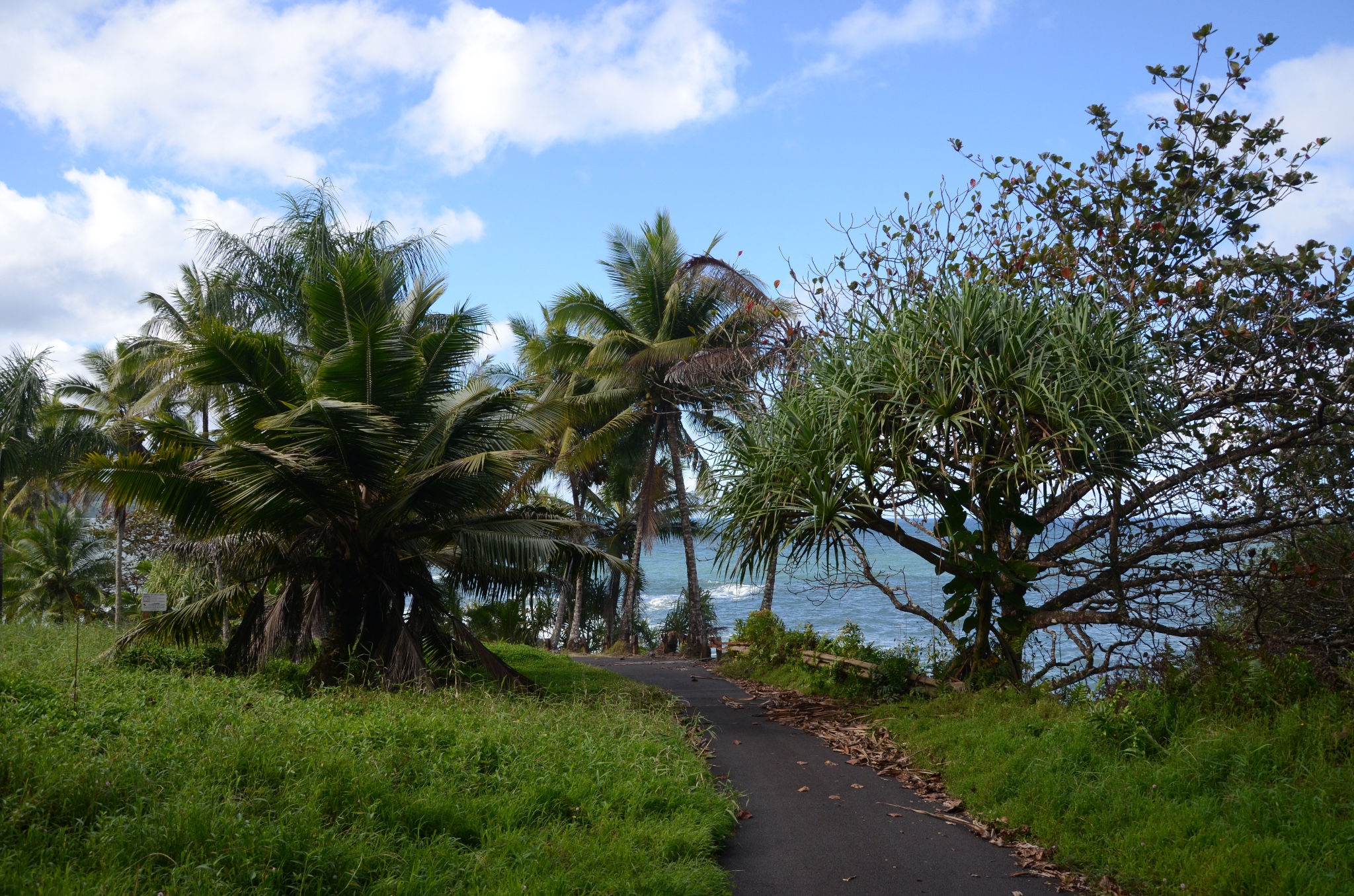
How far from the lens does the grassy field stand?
5082 mm

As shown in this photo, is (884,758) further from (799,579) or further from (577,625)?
(577,625)

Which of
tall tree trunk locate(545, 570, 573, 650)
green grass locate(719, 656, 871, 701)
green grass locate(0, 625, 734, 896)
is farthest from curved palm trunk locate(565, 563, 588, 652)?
green grass locate(0, 625, 734, 896)

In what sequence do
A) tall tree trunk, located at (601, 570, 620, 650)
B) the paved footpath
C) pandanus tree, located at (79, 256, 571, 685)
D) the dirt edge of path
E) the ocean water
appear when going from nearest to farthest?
the paved footpath → the dirt edge of path → pandanus tree, located at (79, 256, 571, 685) → the ocean water → tall tree trunk, located at (601, 570, 620, 650)

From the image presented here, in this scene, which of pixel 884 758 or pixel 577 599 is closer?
pixel 884 758

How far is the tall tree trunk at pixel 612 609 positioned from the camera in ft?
108

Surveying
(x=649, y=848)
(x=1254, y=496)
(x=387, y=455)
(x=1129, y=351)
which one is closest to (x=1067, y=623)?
(x=1254, y=496)

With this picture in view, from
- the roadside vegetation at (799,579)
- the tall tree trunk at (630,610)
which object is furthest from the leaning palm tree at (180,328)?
the tall tree trunk at (630,610)

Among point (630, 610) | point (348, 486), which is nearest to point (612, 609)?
point (630, 610)

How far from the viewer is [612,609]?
3366 cm

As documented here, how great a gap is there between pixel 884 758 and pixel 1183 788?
3.20 metres

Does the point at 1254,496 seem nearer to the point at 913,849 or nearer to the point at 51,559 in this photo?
the point at 913,849

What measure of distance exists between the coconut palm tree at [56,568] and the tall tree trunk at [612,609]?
19198mm

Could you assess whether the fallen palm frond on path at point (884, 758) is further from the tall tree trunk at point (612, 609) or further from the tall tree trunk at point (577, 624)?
the tall tree trunk at point (612, 609)

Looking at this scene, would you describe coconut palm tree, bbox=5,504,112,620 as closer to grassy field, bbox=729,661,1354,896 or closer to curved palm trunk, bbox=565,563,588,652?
curved palm trunk, bbox=565,563,588,652
